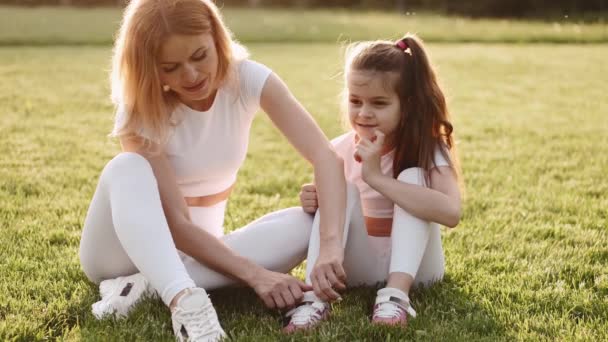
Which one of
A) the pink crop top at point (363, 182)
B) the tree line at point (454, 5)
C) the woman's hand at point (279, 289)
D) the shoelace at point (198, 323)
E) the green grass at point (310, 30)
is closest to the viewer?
the shoelace at point (198, 323)

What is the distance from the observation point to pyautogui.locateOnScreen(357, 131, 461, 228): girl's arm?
2.77 meters

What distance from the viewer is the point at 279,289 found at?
271 cm

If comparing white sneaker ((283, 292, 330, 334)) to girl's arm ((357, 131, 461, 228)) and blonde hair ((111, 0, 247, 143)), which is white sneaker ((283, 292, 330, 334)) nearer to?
girl's arm ((357, 131, 461, 228))

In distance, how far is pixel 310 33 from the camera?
20875 millimetres

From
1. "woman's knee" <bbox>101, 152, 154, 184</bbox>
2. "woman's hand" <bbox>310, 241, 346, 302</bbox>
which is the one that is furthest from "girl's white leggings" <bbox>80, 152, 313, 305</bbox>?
"woman's hand" <bbox>310, 241, 346, 302</bbox>

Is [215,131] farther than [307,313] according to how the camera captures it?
Yes

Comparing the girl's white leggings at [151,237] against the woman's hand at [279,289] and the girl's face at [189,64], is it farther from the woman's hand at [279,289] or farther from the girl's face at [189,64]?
the girl's face at [189,64]

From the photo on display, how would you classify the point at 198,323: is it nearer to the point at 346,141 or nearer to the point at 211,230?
the point at 211,230

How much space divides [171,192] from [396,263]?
872mm

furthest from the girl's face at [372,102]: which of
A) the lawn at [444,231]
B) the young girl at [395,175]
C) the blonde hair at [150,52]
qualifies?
the lawn at [444,231]

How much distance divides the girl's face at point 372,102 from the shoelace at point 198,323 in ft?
3.22

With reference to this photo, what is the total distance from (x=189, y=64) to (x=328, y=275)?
0.90 metres

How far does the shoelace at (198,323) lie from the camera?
248 cm

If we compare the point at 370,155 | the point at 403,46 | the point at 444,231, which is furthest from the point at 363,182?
→ the point at 444,231
